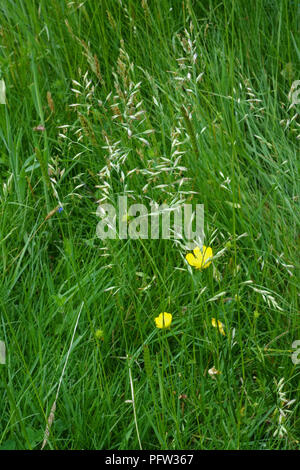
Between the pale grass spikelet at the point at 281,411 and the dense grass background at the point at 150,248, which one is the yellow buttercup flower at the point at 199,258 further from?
the pale grass spikelet at the point at 281,411

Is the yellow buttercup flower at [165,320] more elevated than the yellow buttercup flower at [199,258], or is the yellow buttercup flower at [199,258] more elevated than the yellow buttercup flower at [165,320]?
the yellow buttercup flower at [199,258]

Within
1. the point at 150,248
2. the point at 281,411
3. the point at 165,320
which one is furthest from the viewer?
the point at 150,248

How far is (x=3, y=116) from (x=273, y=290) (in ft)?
3.79

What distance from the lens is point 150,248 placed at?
74.4 inches

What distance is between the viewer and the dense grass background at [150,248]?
59.7 inches

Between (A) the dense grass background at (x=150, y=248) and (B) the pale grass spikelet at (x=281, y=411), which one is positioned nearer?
(B) the pale grass spikelet at (x=281, y=411)

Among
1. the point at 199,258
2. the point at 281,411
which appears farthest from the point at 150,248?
the point at 281,411

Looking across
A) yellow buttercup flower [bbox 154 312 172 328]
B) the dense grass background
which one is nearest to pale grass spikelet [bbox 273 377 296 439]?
the dense grass background

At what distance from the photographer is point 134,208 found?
6.19 feet

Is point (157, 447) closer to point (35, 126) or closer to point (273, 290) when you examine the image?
point (273, 290)

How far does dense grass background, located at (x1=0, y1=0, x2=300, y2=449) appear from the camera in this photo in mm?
1517

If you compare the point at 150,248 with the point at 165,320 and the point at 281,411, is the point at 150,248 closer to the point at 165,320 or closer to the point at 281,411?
the point at 165,320

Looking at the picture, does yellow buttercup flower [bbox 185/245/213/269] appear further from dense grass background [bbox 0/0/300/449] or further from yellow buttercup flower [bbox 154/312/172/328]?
yellow buttercup flower [bbox 154/312/172/328]

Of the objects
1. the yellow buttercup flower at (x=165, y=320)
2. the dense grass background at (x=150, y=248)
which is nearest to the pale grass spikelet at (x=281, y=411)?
the dense grass background at (x=150, y=248)
